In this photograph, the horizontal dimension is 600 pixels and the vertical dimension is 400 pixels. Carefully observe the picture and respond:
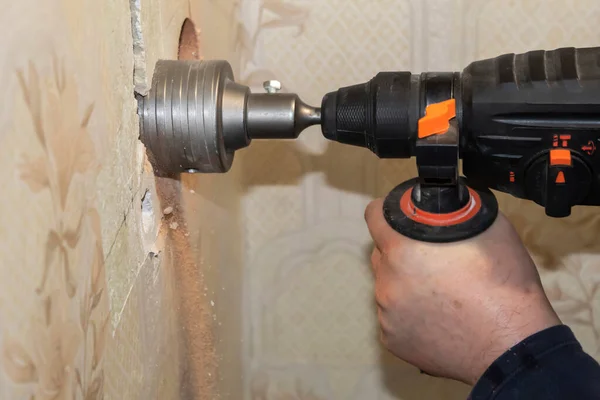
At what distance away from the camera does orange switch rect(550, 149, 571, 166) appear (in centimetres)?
55

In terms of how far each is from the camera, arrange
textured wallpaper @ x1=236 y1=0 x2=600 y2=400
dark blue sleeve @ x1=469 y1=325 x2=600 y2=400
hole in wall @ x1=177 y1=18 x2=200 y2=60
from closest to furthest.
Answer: dark blue sleeve @ x1=469 y1=325 x2=600 y2=400 < hole in wall @ x1=177 y1=18 x2=200 y2=60 < textured wallpaper @ x1=236 y1=0 x2=600 y2=400

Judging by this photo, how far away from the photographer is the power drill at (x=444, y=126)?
0.55m

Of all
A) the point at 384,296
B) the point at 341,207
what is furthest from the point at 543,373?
the point at 341,207

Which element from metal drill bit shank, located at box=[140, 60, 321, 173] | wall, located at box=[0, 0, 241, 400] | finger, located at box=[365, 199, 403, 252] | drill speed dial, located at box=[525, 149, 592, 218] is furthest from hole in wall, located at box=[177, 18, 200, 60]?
drill speed dial, located at box=[525, 149, 592, 218]

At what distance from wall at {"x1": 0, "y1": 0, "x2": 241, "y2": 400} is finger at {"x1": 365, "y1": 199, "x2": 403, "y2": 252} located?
20 centimetres

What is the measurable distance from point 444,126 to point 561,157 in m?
0.10

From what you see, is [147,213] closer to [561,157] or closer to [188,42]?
[188,42]

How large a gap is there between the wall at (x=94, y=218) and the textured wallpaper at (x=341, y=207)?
14cm

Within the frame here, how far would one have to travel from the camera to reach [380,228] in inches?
23.8

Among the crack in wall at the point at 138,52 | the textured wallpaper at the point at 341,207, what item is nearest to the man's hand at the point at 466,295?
the crack in wall at the point at 138,52

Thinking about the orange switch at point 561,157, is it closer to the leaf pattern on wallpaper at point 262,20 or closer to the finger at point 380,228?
the finger at point 380,228

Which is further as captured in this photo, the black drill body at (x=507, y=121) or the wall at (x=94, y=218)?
the black drill body at (x=507, y=121)

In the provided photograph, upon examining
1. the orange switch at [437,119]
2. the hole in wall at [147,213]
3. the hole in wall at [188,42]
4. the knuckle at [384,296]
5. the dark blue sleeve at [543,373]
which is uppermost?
the hole in wall at [188,42]

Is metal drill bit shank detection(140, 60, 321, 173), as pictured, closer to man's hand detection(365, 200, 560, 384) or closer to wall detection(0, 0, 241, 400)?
wall detection(0, 0, 241, 400)
